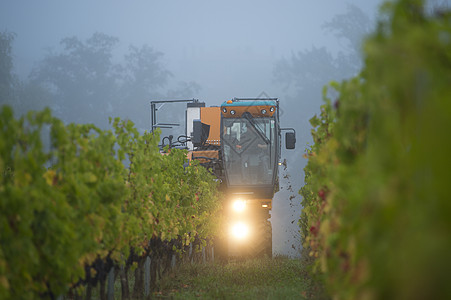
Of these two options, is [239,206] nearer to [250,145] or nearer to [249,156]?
[249,156]

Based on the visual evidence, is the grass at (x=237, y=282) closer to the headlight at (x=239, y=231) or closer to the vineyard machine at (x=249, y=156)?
the headlight at (x=239, y=231)

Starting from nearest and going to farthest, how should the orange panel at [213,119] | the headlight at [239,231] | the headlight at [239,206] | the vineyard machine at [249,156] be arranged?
the vineyard machine at [249,156]
the headlight at [239,206]
the headlight at [239,231]
the orange panel at [213,119]

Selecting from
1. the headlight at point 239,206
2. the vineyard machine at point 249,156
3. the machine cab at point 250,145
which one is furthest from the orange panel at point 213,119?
the headlight at point 239,206

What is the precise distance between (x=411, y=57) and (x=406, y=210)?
0.60 metres

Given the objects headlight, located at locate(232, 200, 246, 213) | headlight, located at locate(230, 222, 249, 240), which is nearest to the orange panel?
headlight, located at locate(232, 200, 246, 213)

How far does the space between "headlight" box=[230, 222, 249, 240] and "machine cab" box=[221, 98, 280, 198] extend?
1.05m

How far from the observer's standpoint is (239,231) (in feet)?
42.4

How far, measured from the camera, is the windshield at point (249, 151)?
40.2 ft

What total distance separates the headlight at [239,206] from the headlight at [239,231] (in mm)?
367

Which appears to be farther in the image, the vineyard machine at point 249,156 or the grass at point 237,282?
the vineyard machine at point 249,156

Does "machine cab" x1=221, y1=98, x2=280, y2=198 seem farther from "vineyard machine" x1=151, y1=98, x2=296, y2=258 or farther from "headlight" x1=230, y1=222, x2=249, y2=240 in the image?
"headlight" x1=230, y1=222, x2=249, y2=240

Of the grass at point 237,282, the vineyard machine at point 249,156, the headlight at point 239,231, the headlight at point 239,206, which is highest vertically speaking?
the vineyard machine at point 249,156

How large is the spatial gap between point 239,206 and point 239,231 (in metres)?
0.71

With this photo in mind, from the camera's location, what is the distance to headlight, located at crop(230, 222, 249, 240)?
12.8 m
